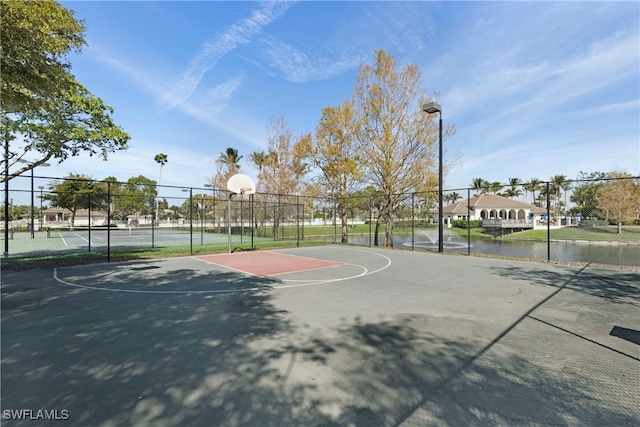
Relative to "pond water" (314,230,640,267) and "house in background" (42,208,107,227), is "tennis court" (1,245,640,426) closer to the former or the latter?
"pond water" (314,230,640,267)

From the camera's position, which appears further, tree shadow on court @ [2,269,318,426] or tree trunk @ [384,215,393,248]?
tree trunk @ [384,215,393,248]

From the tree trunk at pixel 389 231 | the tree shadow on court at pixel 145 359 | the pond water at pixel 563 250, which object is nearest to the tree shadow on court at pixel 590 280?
the pond water at pixel 563 250

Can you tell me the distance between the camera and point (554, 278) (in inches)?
315

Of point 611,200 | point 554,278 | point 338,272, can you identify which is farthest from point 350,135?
point 611,200

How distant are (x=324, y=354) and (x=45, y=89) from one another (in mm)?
7733

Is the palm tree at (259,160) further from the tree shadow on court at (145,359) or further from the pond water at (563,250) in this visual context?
the tree shadow on court at (145,359)

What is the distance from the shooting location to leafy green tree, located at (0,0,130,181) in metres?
5.34

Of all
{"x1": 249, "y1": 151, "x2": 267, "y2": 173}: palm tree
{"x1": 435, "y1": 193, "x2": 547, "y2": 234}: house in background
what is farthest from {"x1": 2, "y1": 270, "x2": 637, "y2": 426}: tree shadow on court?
{"x1": 435, "y1": 193, "x2": 547, "y2": 234}: house in background

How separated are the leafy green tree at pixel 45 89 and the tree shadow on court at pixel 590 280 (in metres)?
12.0

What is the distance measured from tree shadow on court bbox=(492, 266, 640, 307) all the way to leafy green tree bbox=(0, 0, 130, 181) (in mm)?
12004

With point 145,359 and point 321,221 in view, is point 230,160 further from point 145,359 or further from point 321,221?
point 145,359

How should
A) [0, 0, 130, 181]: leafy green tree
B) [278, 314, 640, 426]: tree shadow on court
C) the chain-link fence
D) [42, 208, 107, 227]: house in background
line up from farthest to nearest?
[42, 208, 107, 227]: house in background → the chain-link fence → [0, 0, 130, 181]: leafy green tree → [278, 314, 640, 426]: tree shadow on court

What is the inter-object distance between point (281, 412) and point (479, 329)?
129 inches

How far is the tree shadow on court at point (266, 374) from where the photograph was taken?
2436 millimetres
